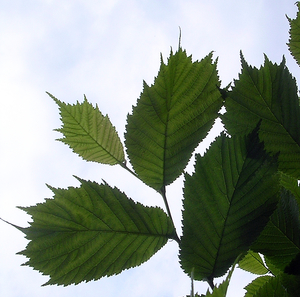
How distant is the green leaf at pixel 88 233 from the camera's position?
866 mm

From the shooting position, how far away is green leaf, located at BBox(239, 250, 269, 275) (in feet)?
4.31

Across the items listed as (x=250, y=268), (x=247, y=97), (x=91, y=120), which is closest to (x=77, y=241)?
(x=91, y=120)

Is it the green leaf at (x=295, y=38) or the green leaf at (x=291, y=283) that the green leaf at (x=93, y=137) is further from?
the green leaf at (x=295, y=38)

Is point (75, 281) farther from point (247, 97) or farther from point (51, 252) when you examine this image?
point (247, 97)

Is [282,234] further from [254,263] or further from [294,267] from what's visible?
[254,263]

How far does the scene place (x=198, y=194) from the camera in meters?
0.80

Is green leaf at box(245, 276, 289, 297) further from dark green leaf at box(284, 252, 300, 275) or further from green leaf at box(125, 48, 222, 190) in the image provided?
green leaf at box(125, 48, 222, 190)

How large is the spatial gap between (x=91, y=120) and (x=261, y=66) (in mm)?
597

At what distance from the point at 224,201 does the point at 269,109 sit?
30cm

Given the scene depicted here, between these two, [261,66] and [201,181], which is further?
[261,66]

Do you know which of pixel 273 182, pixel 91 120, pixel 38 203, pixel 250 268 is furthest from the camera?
pixel 250 268

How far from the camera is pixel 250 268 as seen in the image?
52.7 inches

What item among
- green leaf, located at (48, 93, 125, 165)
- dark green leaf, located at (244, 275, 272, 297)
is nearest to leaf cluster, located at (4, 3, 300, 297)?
green leaf, located at (48, 93, 125, 165)

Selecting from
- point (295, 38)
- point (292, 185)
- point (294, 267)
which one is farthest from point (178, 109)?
point (295, 38)
